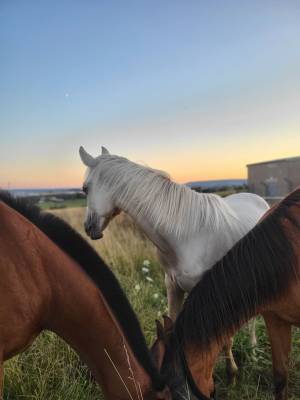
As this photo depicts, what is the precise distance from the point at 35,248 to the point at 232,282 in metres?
1.02

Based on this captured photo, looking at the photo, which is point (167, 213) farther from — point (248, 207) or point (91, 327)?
point (91, 327)

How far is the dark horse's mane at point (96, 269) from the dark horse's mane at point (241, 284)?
0.78 feet

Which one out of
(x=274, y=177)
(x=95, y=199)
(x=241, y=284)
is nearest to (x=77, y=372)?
(x=95, y=199)

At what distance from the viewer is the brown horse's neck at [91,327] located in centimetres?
162

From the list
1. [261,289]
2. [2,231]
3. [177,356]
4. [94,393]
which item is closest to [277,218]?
[261,289]

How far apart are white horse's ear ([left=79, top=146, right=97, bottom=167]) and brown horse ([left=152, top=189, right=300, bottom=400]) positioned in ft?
4.57

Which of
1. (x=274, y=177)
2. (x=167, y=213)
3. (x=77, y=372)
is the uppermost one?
(x=167, y=213)

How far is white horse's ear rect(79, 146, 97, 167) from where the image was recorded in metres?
2.97

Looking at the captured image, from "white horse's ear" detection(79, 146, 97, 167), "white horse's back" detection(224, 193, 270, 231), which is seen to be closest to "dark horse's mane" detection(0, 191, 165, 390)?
"white horse's ear" detection(79, 146, 97, 167)

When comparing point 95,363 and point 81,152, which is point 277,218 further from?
point 81,152

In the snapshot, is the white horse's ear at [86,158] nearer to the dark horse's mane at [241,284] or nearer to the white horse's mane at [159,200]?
the white horse's mane at [159,200]

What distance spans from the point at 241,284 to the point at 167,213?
2.97 feet

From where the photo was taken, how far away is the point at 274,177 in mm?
6848

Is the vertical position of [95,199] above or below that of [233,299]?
above
